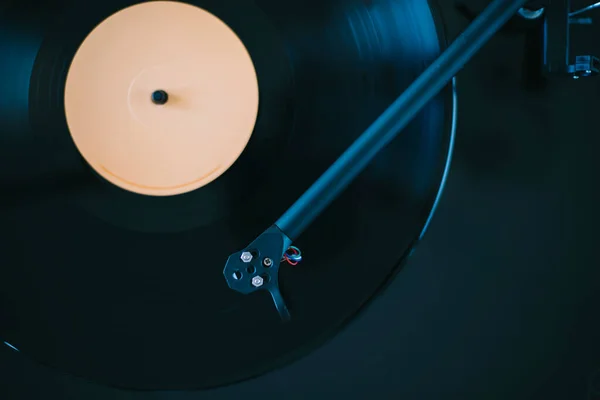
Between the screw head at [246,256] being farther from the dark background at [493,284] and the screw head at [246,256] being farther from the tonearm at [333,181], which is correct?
the dark background at [493,284]

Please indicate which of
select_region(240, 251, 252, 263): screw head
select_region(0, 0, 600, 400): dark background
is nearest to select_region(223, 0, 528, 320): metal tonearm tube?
select_region(240, 251, 252, 263): screw head

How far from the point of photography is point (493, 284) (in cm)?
91

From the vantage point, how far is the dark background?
85cm

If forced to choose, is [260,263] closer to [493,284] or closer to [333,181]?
[333,181]

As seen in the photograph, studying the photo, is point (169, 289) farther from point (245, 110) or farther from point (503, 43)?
point (503, 43)

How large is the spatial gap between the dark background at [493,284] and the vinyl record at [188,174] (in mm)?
197

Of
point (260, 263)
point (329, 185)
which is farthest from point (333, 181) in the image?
point (260, 263)

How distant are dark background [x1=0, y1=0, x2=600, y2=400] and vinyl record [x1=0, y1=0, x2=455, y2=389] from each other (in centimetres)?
20

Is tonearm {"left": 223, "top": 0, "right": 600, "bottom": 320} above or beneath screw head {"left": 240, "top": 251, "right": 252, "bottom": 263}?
above

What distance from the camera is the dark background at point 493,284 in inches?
33.6

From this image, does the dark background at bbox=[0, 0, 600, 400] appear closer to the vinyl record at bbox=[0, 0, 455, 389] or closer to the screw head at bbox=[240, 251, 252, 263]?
the vinyl record at bbox=[0, 0, 455, 389]

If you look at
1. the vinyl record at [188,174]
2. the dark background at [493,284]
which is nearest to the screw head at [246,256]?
the vinyl record at [188,174]

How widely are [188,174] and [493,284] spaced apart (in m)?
0.50

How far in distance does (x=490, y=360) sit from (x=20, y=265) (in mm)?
703
